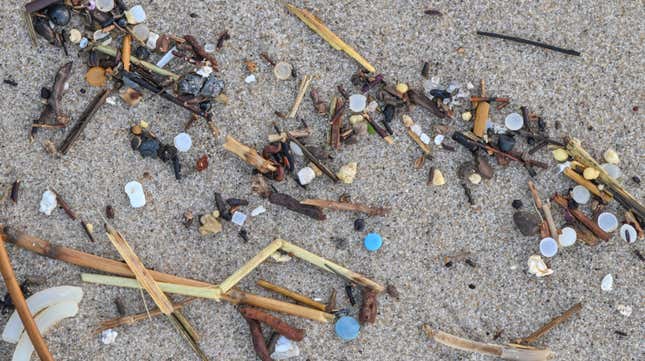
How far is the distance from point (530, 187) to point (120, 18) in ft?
6.06

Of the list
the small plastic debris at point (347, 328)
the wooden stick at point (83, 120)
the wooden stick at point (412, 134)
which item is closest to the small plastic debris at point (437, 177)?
the wooden stick at point (412, 134)

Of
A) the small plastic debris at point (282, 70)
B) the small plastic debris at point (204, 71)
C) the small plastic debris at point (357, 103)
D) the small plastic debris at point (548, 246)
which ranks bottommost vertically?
the small plastic debris at point (548, 246)

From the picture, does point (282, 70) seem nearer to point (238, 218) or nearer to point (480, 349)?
point (238, 218)

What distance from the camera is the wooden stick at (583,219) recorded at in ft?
8.76

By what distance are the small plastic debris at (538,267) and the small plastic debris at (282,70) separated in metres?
1.29

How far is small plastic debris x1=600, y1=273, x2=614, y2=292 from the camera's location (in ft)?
8.85

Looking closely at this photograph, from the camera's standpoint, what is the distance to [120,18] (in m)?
2.56

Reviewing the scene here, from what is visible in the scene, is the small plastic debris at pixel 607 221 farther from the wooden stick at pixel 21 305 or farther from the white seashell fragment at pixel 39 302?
the wooden stick at pixel 21 305

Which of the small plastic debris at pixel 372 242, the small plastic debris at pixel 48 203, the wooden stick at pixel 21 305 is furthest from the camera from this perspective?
the small plastic debris at pixel 372 242

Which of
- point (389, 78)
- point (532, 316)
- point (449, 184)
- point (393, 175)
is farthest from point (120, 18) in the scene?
point (532, 316)

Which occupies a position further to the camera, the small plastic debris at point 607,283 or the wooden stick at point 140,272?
the small plastic debris at point 607,283

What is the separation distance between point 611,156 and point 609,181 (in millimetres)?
107

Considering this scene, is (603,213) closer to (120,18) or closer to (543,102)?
(543,102)

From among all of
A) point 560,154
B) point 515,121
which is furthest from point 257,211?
point 560,154
